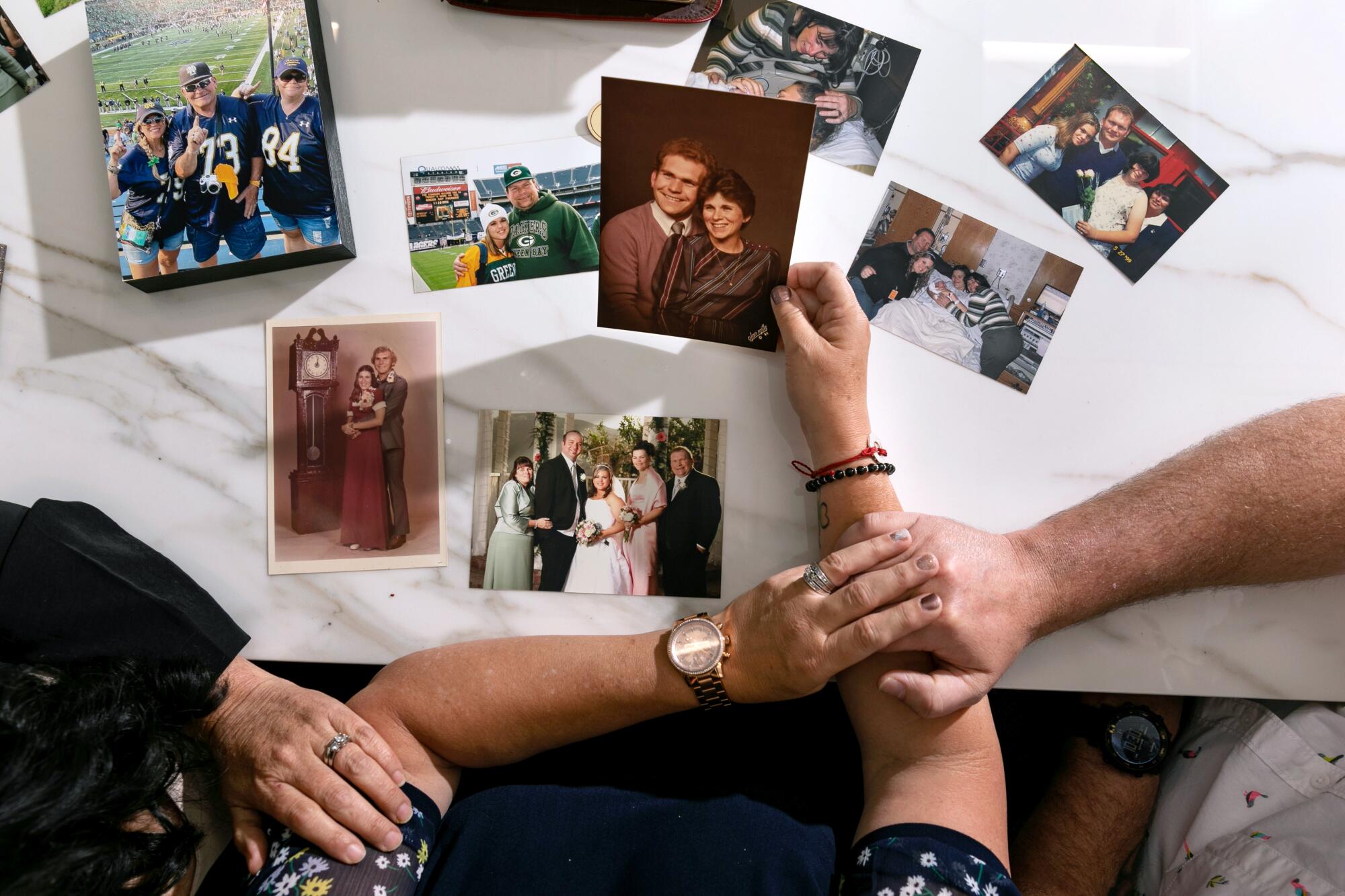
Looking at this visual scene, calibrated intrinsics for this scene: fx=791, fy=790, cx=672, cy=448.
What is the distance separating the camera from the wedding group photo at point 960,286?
0.96 metres

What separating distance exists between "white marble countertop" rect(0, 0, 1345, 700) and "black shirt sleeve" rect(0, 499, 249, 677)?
65mm

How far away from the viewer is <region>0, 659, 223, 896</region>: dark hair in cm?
60

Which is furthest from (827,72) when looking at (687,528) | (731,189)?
(687,528)

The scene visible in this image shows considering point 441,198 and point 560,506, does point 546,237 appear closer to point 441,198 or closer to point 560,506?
point 441,198

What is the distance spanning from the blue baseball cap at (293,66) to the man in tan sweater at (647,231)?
0.40m

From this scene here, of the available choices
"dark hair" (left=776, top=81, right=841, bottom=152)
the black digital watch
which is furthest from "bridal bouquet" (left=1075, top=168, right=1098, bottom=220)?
the black digital watch

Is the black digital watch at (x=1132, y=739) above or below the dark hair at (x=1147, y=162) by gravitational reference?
below

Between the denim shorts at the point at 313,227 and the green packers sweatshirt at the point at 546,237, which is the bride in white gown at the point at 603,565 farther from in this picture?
the denim shorts at the point at 313,227

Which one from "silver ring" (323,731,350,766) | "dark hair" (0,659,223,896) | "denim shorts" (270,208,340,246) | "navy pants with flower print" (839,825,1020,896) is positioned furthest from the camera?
"denim shorts" (270,208,340,246)

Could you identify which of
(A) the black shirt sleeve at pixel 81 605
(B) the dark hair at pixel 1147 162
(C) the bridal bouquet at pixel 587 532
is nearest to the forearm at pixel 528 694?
(C) the bridal bouquet at pixel 587 532

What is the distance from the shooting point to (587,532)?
942 millimetres

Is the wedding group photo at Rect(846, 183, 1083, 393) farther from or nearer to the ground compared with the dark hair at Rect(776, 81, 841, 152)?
nearer to the ground

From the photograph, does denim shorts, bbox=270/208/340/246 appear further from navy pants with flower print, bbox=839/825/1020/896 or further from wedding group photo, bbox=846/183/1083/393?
navy pants with flower print, bbox=839/825/1020/896

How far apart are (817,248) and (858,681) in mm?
515
